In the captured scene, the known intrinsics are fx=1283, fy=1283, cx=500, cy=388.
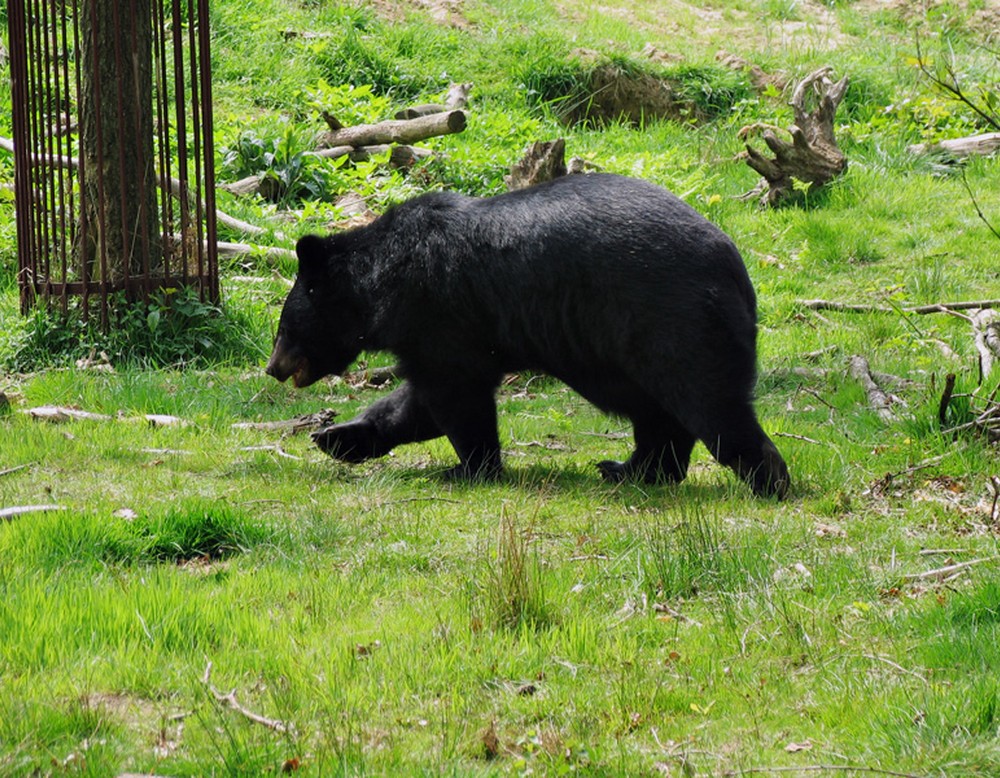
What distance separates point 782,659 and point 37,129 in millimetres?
7691

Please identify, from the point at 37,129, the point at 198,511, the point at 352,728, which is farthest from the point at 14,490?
the point at 37,129

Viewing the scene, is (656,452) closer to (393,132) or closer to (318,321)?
(318,321)

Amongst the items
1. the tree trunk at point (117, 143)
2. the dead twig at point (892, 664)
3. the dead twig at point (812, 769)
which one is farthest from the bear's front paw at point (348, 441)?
the dead twig at point (812, 769)

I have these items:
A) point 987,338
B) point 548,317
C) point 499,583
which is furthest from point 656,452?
point 499,583

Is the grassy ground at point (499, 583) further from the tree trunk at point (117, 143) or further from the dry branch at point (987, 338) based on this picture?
the tree trunk at point (117, 143)

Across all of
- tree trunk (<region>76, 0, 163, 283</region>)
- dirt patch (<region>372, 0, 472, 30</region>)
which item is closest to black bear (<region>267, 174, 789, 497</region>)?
tree trunk (<region>76, 0, 163, 283</region>)

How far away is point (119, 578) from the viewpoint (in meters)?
4.59

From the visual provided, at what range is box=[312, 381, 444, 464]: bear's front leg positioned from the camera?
270 inches

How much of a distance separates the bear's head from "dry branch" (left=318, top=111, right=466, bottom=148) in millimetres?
5328

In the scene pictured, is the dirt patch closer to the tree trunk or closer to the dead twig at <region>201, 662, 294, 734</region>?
the tree trunk

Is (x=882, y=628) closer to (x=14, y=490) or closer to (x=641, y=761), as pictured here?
(x=641, y=761)

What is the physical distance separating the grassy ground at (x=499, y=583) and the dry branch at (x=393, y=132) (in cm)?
328

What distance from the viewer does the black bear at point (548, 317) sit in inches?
231

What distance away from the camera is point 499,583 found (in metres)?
4.17
